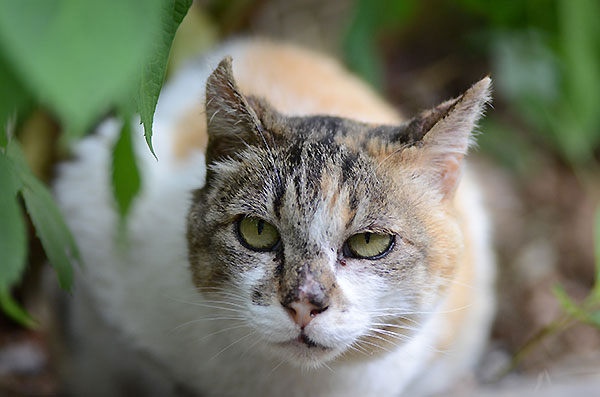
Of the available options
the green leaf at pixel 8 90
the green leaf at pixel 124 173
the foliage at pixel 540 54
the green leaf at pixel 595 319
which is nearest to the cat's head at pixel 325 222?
the green leaf at pixel 124 173

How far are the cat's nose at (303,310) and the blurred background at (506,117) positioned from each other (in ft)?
4.05

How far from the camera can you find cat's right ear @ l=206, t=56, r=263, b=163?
1.71 m

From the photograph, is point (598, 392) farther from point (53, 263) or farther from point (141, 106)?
point (53, 263)

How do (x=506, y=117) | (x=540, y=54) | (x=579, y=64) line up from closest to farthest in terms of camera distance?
1. (x=579, y=64)
2. (x=540, y=54)
3. (x=506, y=117)

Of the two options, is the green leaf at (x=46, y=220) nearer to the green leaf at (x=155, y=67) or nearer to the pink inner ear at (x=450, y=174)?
the green leaf at (x=155, y=67)

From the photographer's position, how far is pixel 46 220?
154 centimetres

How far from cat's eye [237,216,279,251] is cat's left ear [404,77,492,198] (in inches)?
18.1

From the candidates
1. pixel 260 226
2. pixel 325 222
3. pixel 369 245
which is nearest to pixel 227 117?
pixel 260 226

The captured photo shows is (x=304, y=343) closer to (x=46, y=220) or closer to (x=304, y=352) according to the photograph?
(x=304, y=352)

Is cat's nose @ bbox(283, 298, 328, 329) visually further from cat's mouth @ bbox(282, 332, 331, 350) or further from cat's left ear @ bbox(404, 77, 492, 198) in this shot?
cat's left ear @ bbox(404, 77, 492, 198)

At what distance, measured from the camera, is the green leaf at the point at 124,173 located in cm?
170

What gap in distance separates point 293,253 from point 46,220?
607 mm

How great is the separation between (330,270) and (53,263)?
677 mm

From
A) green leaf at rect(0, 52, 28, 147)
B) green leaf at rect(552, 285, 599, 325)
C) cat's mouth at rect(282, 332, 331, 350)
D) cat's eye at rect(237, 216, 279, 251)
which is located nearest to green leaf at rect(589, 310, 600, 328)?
green leaf at rect(552, 285, 599, 325)
